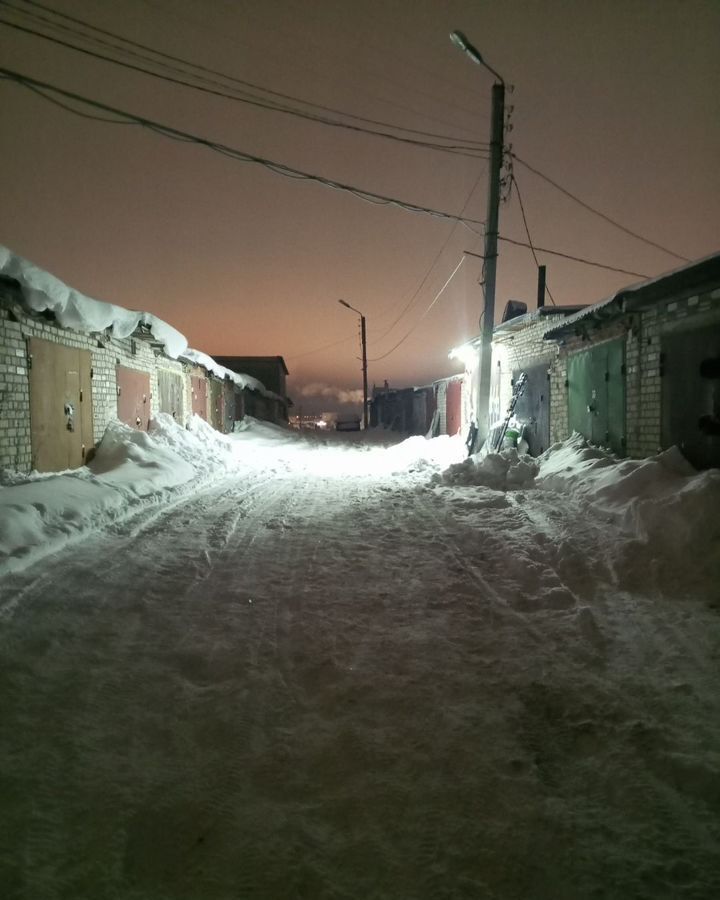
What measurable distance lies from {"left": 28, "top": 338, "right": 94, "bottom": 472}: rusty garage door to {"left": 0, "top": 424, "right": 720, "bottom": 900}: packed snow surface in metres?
2.53

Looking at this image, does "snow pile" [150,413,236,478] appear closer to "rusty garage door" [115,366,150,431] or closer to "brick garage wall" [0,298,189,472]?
"rusty garage door" [115,366,150,431]

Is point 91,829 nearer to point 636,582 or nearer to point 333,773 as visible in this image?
point 333,773

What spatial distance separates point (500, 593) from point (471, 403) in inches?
615

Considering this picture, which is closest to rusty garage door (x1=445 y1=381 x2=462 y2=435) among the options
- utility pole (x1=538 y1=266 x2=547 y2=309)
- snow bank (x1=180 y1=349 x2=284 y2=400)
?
utility pole (x1=538 y1=266 x2=547 y2=309)

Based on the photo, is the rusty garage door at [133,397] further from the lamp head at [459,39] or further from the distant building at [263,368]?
the distant building at [263,368]

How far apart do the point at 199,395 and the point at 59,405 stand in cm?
1021

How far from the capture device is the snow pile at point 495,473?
9.12 m

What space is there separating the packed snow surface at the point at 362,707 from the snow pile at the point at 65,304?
10.0 ft

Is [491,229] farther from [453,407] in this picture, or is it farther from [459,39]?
[453,407]

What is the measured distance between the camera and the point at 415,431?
109 ft

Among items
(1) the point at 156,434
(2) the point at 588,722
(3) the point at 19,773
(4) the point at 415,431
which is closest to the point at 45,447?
(1) the point at 156,434

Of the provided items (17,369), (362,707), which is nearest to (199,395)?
(17,369)

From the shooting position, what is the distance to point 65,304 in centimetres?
771

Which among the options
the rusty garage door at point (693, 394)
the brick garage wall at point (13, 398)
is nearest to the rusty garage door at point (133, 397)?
the brick garage wall at point (13, 398)
